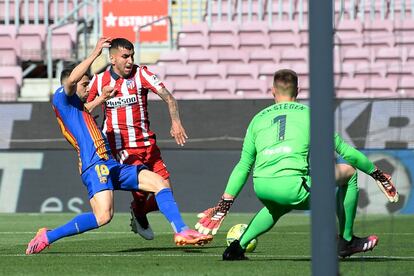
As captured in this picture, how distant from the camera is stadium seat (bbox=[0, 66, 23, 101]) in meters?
21.4

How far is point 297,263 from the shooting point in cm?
869

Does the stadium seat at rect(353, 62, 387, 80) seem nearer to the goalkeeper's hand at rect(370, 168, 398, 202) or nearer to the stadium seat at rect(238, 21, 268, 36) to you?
the stadium seat at rect(238, 21, 268, 36)

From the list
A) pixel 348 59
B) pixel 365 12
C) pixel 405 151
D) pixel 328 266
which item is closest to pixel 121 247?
pixel 328 266

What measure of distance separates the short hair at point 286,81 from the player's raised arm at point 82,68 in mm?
1517

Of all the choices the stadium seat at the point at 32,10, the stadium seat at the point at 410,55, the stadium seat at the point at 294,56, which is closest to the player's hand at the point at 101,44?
the stadium seat at the point at 410,55

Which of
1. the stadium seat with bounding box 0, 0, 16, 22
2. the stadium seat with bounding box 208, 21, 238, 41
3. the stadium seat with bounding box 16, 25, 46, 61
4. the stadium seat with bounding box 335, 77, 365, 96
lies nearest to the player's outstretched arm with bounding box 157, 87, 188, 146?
the stadium seat with bounding box 335, 77, 365, 96

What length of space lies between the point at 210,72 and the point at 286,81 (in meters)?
13.1

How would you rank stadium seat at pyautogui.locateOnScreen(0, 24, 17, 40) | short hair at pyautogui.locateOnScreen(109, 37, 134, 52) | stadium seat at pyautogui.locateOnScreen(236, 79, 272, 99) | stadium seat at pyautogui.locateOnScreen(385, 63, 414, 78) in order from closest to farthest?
short hair at pyautogui.locateOnScreen(109, 37, 134, 52) → stadium seat at pyautogui.locateOnScreen(385, 63, 414, 78) → stadium seat at pyautogui.locateOnScreen(236, 79, 272, 99) → stadium seat at pyautogui.locateOnScreen(0, 24, 17, 40)

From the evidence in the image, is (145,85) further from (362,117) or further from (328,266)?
(362,117)

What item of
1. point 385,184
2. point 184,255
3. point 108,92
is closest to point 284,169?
point 385,184

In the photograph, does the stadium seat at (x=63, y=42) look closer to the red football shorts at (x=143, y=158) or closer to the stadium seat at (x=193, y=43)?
the stadium seat at (x=193, y=43)

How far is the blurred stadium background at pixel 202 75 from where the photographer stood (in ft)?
56.4

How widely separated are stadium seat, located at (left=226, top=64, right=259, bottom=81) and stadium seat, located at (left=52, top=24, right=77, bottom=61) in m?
3.23

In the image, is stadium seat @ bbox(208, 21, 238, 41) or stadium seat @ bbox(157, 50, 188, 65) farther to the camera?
stadium seat @ bbox(208, 21, 238, 41)
